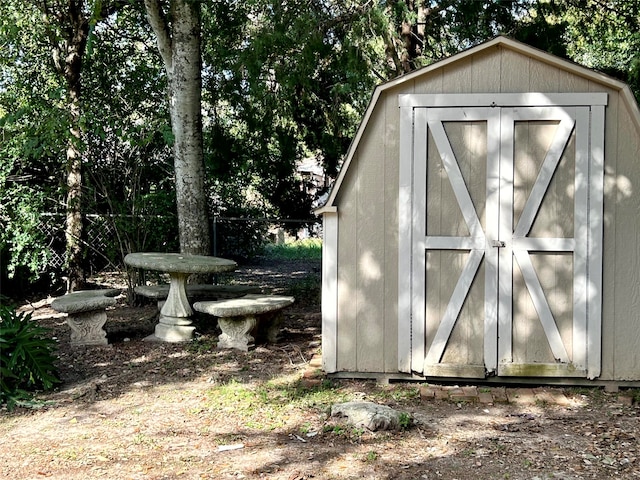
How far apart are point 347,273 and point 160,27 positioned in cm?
461

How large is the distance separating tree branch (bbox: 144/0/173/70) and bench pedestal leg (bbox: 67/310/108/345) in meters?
3.35

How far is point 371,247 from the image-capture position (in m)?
5.79

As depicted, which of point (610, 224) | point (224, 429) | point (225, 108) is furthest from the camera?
point (225, 108)

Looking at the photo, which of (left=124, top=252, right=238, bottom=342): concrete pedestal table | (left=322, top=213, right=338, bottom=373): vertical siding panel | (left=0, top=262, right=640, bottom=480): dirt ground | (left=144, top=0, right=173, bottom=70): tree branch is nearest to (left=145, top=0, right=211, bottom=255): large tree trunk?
(left=144, top=0, right=173, bottom=70): tree branch

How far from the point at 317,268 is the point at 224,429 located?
9.02 metres

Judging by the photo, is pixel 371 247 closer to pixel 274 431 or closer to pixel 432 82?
Answer: pixel 432 82

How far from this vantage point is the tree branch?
28.0 feet

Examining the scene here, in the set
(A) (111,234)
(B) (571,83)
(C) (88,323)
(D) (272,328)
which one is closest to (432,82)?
(B) (571,83)

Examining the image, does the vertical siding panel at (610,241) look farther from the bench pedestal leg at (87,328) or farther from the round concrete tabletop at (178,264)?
the bench pedestal leg at (87,328)

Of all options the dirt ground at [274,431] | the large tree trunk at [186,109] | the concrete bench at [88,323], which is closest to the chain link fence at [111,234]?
the large tree trunk at [186,109]

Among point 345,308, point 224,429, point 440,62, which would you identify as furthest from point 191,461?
point 440,62

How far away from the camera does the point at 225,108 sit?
11445 mm

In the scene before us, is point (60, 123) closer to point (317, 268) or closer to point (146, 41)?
point (146, 41)

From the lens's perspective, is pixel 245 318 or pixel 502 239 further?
pixel 245 318
